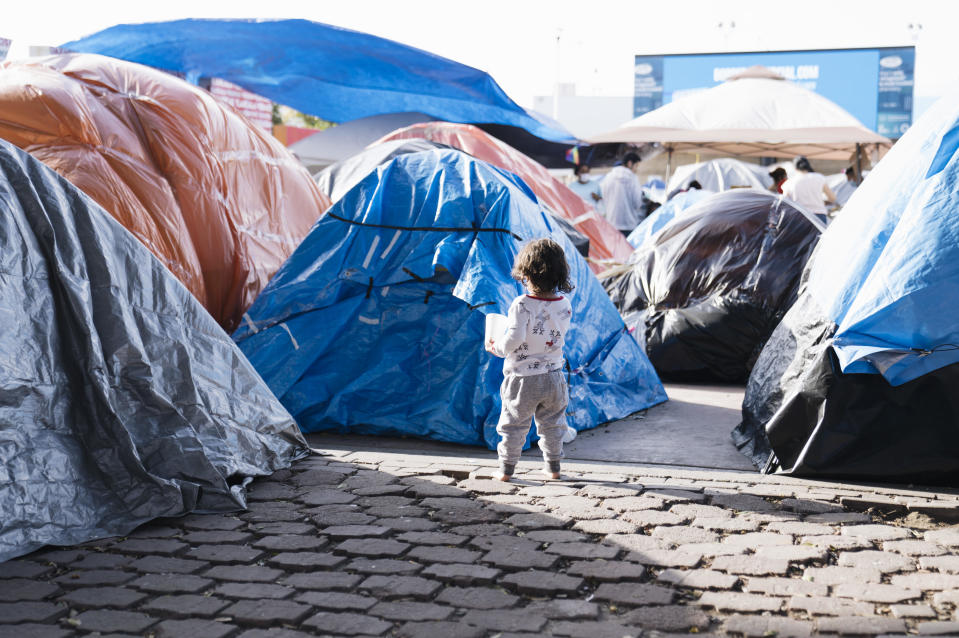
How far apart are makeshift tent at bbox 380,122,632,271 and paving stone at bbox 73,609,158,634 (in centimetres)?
A: 842

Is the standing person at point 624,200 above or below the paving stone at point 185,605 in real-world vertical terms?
above

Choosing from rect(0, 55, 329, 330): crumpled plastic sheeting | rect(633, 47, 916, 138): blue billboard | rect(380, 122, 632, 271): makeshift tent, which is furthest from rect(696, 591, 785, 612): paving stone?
rect(633, 47, 916, 138): blue billboard

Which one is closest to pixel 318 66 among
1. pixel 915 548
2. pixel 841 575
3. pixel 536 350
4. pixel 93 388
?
pixel 536 350

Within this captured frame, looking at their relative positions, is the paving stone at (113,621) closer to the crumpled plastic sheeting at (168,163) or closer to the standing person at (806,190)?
the crumpled plastic sheeting at (168,163)

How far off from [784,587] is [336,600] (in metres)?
1.37

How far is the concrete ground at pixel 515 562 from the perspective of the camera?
2.76 metres

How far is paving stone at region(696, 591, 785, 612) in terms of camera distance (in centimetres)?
282

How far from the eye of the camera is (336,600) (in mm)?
2916

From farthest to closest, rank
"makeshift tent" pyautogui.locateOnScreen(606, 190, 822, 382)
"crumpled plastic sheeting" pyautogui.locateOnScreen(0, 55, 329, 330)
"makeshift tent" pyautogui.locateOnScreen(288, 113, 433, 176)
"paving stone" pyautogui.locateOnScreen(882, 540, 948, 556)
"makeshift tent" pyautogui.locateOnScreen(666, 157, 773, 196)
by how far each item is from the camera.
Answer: "makeshift tent" pyautogui.locateOnScreen(666, 157, 773, 196) → "makeshift tent" pyautogui.locateOnScreen(288, 113, 433, 176) → "makeshift tent" pyautogui.locateOnScreen(606, 190, 822, 382) → "crumpled plastic sheeting" pyautogui.locateOnScreen(0, 55, 329, 330) → "paving stone" pyautogui.locateOnScreen(882, 540, 948, 556)

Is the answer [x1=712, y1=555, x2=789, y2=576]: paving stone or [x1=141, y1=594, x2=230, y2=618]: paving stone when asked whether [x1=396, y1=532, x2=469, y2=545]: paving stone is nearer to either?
[x1=141, y1=594, x2=230, y2=618]: paving stone

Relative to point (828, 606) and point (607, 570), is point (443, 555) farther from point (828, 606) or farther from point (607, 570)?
point (828, 606)

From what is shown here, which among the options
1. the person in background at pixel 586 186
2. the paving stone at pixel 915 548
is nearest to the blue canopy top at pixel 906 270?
the paving stone at pixel 915 548

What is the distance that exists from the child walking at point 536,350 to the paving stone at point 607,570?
3.74ft

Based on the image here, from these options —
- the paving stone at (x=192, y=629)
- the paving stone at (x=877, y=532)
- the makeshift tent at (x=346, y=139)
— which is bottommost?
the paving stone at (x=877, y=532)
